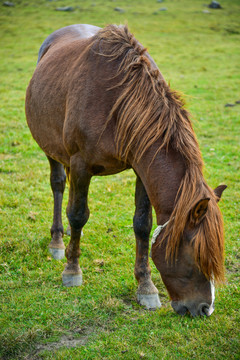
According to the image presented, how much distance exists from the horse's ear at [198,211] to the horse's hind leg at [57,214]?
7.82 feet

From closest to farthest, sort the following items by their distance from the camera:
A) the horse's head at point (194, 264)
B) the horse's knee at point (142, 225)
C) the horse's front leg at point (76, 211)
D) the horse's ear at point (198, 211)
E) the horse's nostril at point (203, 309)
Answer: the horse's ear at point (198, 211) → the horse's head at point (194, 264) → the horse's nostril at point (203, 309) → the horse's front leg at point (76, 211) → the horse's knee at point (142, 225)

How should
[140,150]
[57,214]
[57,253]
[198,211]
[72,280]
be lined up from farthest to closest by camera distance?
[57,214] → [57,253] → [72,280] → [140,150] → [198,211]

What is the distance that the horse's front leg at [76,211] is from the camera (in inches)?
137

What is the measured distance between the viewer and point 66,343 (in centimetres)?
305

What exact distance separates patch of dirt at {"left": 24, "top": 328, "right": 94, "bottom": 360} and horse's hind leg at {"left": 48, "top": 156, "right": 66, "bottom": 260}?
53.6 inches

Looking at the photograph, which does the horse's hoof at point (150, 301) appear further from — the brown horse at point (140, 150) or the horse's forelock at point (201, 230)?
the horse's forelock at point (201, 230)

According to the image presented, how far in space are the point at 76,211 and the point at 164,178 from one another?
127 cm

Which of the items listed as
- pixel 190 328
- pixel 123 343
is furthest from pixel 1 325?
pixel 190 328

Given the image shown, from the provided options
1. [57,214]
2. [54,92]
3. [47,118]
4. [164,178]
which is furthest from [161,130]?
[57,214]

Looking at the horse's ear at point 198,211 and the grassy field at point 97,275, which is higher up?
the horse's ear at point 198,211

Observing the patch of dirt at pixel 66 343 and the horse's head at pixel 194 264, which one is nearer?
→ the horse's head at pixel 194 264

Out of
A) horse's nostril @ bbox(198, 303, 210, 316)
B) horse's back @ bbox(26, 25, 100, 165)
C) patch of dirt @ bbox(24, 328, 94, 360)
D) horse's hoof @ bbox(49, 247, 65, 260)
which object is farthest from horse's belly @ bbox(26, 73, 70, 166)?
horse's nostril @ bbox(198, 303, 210, 316)

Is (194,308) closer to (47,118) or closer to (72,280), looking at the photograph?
(72,280)

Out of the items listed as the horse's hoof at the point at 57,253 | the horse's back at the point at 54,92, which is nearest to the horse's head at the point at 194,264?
the horse's back at the point at 54,92
